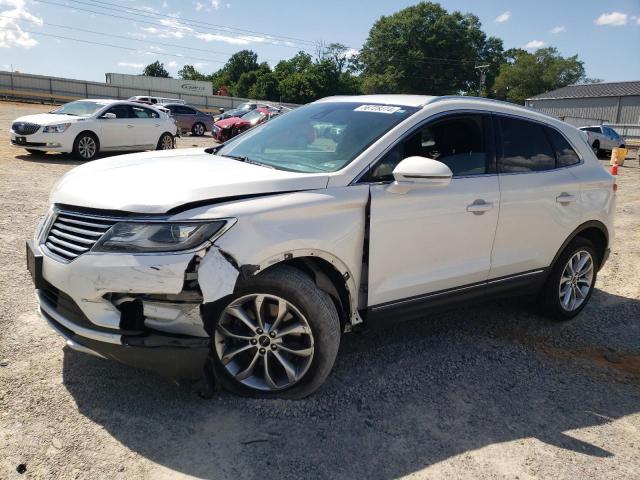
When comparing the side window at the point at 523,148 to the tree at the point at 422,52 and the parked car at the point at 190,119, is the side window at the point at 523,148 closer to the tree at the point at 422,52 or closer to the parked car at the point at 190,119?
the parked car at the point at 190,119

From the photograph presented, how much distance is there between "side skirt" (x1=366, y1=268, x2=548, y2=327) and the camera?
11.3 ft

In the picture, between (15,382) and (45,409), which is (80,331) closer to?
(45,409)

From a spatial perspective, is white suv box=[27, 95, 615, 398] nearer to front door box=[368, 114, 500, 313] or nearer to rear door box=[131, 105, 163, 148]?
front door box=[368, 114, 500, 313]

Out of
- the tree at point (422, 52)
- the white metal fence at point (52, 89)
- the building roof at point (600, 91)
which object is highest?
the tree at point (422, 52)

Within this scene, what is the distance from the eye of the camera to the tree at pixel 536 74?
82.8m

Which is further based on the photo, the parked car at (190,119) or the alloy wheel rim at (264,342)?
the parked car at (190,119)

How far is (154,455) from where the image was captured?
2645mm

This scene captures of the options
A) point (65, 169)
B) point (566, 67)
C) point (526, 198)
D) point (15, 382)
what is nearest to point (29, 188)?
point (65, 169)

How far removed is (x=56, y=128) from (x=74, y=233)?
11.0 meters

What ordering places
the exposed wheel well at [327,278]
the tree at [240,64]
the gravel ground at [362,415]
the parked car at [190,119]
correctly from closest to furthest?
the gravel ground at [362,415] → the exposed wheel well at [327,278] → the parked car at [190,119] → the tree at [240,64]

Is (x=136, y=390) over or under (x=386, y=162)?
under

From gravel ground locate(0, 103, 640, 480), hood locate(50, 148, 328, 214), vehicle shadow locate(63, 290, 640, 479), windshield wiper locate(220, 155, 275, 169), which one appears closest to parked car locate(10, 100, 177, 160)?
gravel ground locate(0, 103, 640, 480)

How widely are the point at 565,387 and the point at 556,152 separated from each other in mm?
1940

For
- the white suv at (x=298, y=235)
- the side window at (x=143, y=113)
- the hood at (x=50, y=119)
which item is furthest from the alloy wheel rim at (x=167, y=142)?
the white suv at (x=298, y=235)
